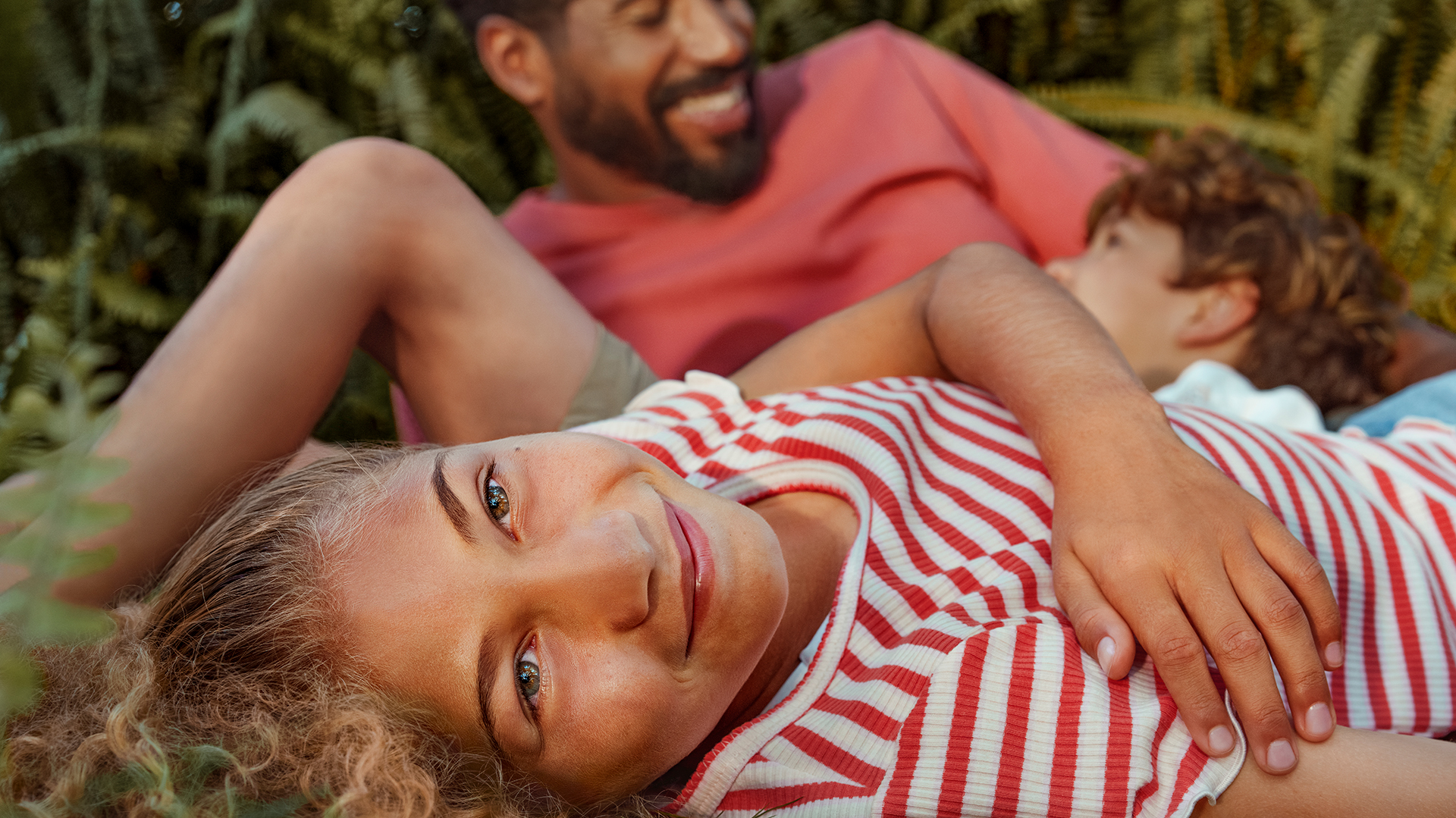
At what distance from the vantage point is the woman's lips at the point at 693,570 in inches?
38.3

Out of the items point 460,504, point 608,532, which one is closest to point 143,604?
point 460,504

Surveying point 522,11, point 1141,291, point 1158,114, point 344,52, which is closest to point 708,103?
point 522,11

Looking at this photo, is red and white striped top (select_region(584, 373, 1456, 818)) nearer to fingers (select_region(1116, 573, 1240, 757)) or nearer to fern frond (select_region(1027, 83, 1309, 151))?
fingers (select_region(1116, 573, 1240, 757))

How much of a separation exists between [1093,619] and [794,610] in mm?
353

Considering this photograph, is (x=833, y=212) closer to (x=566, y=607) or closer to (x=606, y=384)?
(x=606, y=384)

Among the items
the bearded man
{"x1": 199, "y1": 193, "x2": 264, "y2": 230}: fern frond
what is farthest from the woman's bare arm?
{"x1": 199, "y1": 193, "x2": 264, "y2": 230}: fern frond

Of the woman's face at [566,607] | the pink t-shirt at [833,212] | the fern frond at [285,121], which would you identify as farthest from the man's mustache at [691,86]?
the woman's face at [566,607]

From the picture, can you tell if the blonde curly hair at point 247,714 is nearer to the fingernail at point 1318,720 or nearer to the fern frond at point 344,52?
the fingernail at point 1318,720

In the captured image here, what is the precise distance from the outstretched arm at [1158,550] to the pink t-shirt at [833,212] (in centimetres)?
82

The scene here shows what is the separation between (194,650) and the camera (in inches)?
40.6

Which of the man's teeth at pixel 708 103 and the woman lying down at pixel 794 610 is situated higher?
the man's teeth at pixel 708 103

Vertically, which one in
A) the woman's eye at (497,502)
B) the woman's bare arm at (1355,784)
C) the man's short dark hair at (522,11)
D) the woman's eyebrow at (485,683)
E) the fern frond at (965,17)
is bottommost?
the woman's bare arm at (1355,784)

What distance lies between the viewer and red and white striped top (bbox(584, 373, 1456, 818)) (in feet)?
3.14

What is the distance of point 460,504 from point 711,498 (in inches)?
10.0
